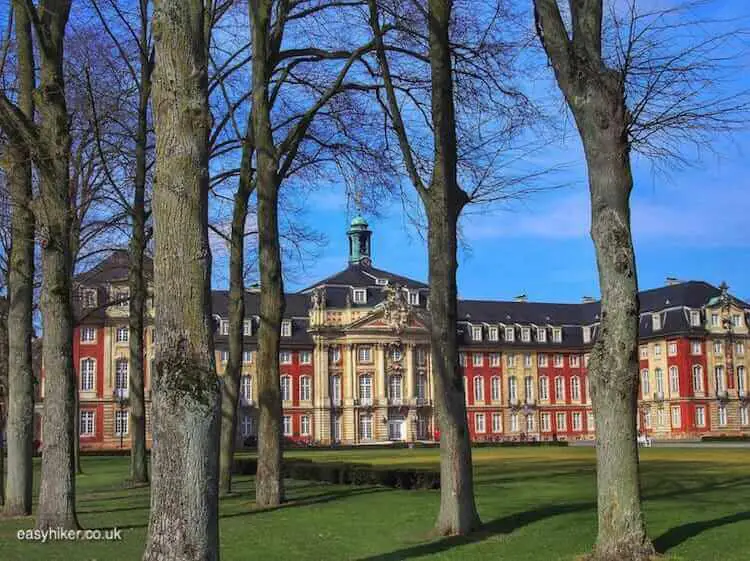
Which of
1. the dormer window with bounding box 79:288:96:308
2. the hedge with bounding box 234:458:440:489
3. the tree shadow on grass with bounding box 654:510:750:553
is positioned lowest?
the hedge with bounding box 234:458:440:489

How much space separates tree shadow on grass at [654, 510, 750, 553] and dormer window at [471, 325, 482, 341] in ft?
214

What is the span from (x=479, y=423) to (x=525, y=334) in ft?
29.9

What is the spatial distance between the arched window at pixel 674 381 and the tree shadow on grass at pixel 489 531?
2441 inches

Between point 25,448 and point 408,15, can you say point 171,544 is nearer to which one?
point 25,448

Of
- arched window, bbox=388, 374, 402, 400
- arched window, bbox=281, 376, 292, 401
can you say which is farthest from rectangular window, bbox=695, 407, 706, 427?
arched window, bbox=281, 376, 292, 401

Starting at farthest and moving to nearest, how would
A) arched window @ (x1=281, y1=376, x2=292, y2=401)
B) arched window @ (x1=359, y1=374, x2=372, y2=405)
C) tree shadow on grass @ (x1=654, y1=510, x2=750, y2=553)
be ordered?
arched window @ (x1=359, y1=374, x2=372, y2=405)
arched window @ (x1=281, y1=376, x2=292, y2=401)
tree shadow on grass @ (x1=654, y1=510, x2=750, y2=553)

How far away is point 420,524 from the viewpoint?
12711 mm

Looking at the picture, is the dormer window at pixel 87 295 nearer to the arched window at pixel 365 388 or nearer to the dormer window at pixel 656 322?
the arched window at pixel 365 388

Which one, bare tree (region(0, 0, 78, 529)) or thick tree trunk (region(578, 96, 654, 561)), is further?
bare tree (region(0, 0, 78, 529))

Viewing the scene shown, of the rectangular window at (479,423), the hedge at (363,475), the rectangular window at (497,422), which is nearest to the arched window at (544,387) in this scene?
the rectangular window at (497,422)

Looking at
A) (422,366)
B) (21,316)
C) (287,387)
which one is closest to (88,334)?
(287,387)

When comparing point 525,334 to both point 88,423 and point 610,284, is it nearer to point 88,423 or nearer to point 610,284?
point 88,423

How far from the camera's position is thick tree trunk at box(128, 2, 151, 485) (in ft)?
62.3

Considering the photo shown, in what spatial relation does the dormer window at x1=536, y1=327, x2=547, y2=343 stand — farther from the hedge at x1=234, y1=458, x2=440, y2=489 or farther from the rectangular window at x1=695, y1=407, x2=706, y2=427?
the hedge at x1=234, y1=458, x2=440, y2=489
